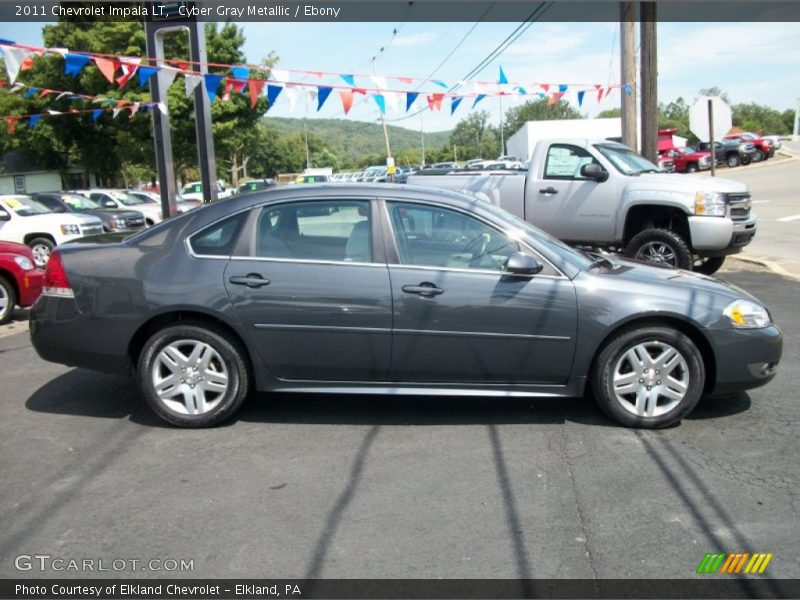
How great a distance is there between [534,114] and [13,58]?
90108mm

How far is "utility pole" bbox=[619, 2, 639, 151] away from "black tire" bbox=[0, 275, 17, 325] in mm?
11014

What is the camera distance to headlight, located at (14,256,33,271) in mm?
9062

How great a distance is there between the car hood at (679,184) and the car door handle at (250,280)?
6.60m

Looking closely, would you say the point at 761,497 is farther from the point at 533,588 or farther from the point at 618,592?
the point at 533,588

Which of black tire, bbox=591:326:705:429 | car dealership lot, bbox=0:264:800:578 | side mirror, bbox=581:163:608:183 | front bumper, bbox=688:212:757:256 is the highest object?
side mirror, bbox=581:163:608:183

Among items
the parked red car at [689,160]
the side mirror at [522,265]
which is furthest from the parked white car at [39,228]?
the parked red car at [689,160]

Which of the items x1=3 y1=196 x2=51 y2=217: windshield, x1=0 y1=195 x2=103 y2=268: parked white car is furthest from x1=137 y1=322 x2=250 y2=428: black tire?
x1=3 y1=196 x2=51 y2=217: windshield

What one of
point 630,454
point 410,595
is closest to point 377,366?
point 630,454

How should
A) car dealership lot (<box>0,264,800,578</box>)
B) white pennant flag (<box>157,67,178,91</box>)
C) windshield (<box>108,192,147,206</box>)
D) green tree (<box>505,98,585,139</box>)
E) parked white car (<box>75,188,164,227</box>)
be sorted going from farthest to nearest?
green tree (<box>505,98,585,139</box>) < windshield (<box>108,192,147,206</box>) < parked white car (<box>75,188,164,227</box>) < white pennant flag (<box>157,67,178,91</box>) < car dealership lot (<box>0,264,800,578</box>)

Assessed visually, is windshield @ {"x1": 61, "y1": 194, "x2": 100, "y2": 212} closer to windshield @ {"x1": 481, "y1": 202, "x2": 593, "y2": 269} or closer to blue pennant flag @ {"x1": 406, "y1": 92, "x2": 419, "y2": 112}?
blue pennant flag @ {"x1": 406, "y1": 92, "x2": 419, "y2": 112}

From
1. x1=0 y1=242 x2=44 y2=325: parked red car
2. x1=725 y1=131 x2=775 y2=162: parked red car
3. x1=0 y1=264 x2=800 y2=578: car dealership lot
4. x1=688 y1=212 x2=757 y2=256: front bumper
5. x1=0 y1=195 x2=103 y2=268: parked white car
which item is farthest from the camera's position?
x1=725 y1=131 x2=775 y2=162: parked red car

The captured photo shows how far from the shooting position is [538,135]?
43656mm

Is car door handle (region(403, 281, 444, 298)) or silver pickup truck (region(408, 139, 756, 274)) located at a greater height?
silver pickup truck (region(408, 139, 756, 274))

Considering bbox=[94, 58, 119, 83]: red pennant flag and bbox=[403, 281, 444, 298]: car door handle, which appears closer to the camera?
bbox=[403, 281, 444, 298]: car door handle
